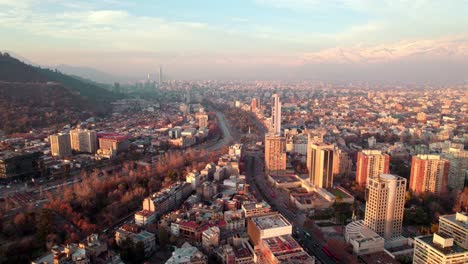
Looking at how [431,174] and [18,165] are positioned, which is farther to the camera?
[18,165]

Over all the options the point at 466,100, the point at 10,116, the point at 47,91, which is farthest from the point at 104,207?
the point at 466,100

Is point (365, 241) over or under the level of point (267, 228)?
under

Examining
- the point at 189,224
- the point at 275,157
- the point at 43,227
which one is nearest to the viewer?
the point at 43,227

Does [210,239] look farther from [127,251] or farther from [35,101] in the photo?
[35,101]

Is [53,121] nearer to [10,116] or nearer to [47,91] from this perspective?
[10,116]

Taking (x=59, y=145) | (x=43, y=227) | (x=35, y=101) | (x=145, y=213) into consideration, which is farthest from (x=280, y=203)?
(x=35, y=101)

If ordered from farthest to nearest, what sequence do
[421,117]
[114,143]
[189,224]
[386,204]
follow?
[421,117]
[114,143]
[189,224]
[386,204]

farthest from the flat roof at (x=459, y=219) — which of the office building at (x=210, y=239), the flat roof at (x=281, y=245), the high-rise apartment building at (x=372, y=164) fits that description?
the office building at (x=210, y=239)
